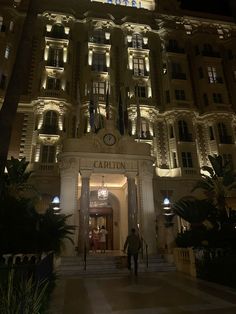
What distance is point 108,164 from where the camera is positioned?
19500mm

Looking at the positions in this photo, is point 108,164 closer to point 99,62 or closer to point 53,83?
point 53,83

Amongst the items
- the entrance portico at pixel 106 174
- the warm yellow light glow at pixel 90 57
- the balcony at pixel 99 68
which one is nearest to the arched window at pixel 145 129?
the entrance portico at pixel 106 174

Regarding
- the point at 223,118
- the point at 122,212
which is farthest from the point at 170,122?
the point at 122,212

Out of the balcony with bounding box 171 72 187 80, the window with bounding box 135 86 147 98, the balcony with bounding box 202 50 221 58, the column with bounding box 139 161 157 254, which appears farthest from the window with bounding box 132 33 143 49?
the column with bounding box 139 161 157 254

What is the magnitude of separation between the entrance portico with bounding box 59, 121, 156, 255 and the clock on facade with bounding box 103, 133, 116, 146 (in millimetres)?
140

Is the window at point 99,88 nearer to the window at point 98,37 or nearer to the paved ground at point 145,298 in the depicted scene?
the window at point 98,37

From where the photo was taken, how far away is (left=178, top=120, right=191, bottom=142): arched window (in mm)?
27625

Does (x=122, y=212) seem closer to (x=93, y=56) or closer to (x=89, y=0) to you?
(x=93, y=56)

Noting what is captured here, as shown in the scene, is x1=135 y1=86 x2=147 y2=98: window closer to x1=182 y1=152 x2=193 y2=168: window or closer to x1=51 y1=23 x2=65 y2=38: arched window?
x1=182 y1=152 x2=193 y2=168: window

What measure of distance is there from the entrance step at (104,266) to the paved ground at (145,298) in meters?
3.63

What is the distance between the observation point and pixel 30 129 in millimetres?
25797

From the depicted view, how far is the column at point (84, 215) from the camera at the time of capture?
1739cm

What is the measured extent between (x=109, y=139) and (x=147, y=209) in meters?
6.12

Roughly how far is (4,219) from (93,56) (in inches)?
976
